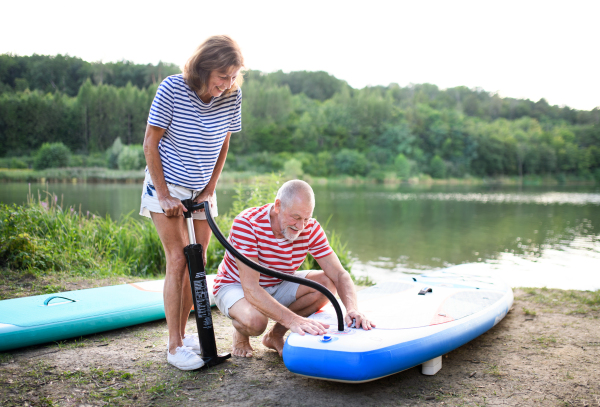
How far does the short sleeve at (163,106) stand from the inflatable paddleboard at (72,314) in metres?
1.48

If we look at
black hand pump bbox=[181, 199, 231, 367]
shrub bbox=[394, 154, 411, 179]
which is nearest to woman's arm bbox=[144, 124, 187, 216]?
black hand pump bbox=[181, 199, 231, 367]

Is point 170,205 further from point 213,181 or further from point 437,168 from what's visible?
point 437,168

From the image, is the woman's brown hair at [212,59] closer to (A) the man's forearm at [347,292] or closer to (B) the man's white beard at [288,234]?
(B) the man's white beard at [288,234]

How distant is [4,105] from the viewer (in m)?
25.2

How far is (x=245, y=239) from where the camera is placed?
2.32 metres

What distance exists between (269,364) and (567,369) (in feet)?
5.61

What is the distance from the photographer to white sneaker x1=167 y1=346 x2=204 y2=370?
2.31 metres

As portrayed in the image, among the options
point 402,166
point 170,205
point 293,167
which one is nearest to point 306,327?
point 170,205

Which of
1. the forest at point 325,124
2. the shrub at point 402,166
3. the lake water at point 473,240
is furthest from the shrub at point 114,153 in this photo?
the shrub at point 402,166

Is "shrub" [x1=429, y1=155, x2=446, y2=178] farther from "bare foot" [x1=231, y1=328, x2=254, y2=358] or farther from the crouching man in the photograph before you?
"bare foot" [x1=231, y1=328, x2=254, y2=358]

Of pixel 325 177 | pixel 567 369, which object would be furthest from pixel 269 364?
pixel 325 177

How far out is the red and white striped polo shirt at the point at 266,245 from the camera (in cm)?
233

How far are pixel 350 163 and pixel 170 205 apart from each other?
53.1 meters

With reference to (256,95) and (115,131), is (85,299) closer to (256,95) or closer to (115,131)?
(115,131)
